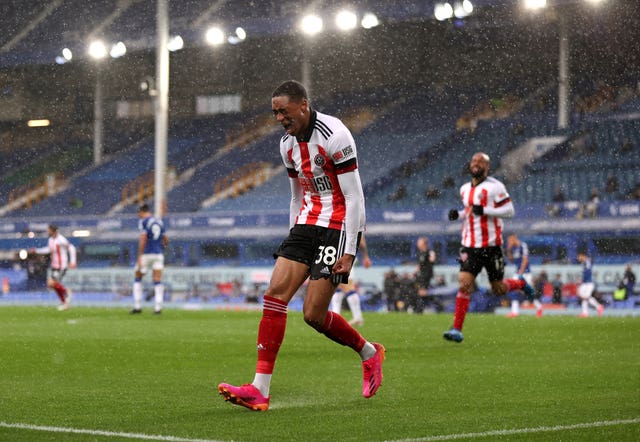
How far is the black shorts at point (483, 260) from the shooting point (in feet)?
44.4

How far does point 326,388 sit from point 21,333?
28.9ft

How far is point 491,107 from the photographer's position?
43062 millimetres

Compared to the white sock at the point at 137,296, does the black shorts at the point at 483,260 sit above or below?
above

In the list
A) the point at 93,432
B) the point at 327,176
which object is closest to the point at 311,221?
the point at 327,176

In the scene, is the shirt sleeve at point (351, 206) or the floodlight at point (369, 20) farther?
the floodlight at point (369, 20)

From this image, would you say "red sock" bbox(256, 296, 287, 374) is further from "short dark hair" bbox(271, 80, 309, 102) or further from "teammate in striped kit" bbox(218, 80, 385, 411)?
"short dark hair" bbox(271, 80, 309, 102)

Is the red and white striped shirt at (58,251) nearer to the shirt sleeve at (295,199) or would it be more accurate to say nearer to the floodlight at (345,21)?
the floodlight at (345,21)

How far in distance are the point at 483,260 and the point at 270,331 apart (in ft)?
22.6

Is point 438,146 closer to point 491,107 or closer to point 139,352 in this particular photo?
point 491,107

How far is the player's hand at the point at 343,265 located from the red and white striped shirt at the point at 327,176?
53mm

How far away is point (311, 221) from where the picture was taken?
7188 mm

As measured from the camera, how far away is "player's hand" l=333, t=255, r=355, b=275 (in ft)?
22.7

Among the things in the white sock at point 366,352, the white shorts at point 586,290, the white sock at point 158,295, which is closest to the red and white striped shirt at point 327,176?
the white sock at point 366,352

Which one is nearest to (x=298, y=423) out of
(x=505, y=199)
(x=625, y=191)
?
(x=505, y=199)
